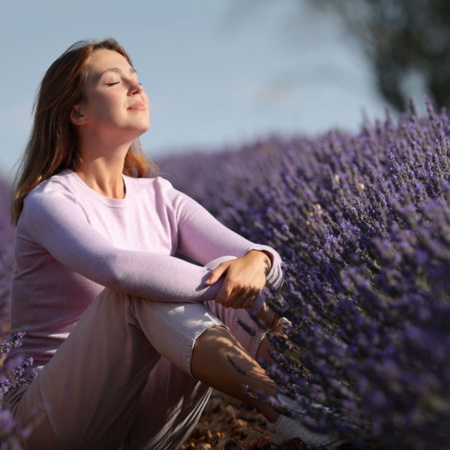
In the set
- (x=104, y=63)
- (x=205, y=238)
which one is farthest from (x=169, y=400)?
(x=104, y=63)

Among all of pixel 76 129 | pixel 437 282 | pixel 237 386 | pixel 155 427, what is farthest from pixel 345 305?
pixel 76 129

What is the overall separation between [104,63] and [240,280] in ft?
2.87

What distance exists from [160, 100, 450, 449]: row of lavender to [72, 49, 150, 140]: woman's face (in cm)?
61

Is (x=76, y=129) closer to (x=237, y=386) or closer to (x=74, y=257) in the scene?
(x=74, y=257)

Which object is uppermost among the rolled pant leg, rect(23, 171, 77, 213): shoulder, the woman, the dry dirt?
rect(23, 171, 77, 213): shoulder

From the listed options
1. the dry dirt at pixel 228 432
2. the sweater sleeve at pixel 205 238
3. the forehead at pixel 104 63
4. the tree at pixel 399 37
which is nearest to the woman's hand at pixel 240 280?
the sweater sleeve at pixel 205 238

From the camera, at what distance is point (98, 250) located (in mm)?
1972

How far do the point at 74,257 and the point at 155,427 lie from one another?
52 cm

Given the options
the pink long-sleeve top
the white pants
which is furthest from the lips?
Answer: the white pants

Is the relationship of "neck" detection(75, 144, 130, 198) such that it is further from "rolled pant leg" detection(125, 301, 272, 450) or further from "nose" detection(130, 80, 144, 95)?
"rolled pant leg" detection(125, 301, 272, 450)

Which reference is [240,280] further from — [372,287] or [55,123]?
[55,123]

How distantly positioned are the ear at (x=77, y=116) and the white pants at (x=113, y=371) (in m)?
0.70

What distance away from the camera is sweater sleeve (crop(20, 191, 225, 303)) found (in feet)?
6.13

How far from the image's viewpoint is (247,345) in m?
2.18
